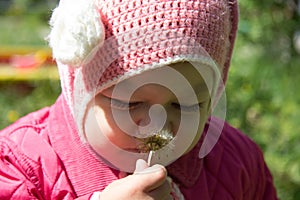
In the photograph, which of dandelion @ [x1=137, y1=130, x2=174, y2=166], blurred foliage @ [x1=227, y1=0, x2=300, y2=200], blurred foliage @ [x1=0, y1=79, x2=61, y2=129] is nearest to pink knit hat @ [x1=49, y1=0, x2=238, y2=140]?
dandelion @ [x1=137, y1=130, x2=174, y2=166]

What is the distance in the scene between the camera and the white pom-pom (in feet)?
4.47

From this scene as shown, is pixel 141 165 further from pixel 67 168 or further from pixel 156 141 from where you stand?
pixel 67 168

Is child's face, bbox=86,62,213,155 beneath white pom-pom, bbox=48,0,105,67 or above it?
beneath

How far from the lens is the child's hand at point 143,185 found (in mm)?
1340

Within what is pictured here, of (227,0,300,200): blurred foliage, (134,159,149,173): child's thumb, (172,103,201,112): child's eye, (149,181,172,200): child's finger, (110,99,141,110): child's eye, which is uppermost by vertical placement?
(110,99,141,110): child's eye

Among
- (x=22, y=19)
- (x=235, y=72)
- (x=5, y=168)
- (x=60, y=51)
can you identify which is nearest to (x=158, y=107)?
(x=60, y=51)

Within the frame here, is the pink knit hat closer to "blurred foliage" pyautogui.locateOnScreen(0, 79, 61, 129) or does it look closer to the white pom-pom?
the white pom-pom

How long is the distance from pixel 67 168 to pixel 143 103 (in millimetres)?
258

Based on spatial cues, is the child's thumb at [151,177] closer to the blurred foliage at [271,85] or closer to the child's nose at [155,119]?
→ the child's nose at [155,119]

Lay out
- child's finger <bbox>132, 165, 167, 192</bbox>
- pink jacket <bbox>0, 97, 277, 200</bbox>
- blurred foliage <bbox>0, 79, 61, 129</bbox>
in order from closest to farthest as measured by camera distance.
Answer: child's finger <bbox>132, 165, 167, 192</bbox>, pink jacket <bbox>0, 97, 277, 200</bbox>, blurred foliage <bbox>0, 79, 61, 129</bbox>

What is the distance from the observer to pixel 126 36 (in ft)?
4.57

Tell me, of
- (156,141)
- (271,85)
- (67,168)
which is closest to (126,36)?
(156,141)

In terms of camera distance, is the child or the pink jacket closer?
the child

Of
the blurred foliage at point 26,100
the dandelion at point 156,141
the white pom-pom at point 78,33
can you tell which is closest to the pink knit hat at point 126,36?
the white pom-pom at point 78,33
